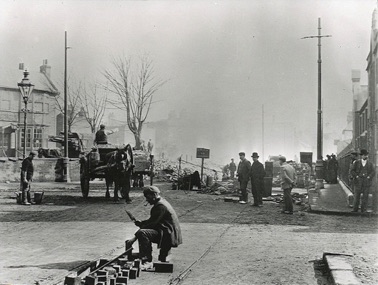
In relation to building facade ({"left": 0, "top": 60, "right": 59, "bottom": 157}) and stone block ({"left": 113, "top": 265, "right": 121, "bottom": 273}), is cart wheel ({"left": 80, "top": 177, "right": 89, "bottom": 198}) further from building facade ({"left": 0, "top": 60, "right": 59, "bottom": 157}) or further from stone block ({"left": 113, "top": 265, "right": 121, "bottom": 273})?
building facade ({"left": 0, "top": 60, "right": 59, "bottom": 157})

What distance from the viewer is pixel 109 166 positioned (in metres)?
16.4

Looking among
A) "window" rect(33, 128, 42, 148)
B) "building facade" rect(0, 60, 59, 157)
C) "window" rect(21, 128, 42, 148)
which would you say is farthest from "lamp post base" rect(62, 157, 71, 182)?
"window" rect(33, 128, 42, 148)

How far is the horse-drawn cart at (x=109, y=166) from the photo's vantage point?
16125 millimetres

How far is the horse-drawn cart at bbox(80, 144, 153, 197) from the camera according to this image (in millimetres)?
16125

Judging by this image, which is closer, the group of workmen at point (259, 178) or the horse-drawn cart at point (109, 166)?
the group of workmen at point (259, 178)

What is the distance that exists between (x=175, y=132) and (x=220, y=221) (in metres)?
59.2

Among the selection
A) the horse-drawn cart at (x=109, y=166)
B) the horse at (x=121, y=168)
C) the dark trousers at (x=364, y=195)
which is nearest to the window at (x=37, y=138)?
the horse-drawn cart at (x=109, y=166)

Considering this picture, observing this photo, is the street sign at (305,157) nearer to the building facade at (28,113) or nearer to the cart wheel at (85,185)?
the cart wheel at (85,185)

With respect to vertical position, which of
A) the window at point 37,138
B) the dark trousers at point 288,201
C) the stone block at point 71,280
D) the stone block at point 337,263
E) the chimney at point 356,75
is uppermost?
the chimney at point 356,75

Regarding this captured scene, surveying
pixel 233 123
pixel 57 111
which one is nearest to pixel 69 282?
pixel 57 111

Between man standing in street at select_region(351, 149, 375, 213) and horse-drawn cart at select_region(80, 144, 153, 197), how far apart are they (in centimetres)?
714

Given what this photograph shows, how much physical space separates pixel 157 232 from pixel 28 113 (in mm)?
Result: 43097

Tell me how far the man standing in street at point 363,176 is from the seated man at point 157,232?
7763 millimetres

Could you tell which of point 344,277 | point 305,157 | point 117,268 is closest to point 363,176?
point 344,277
